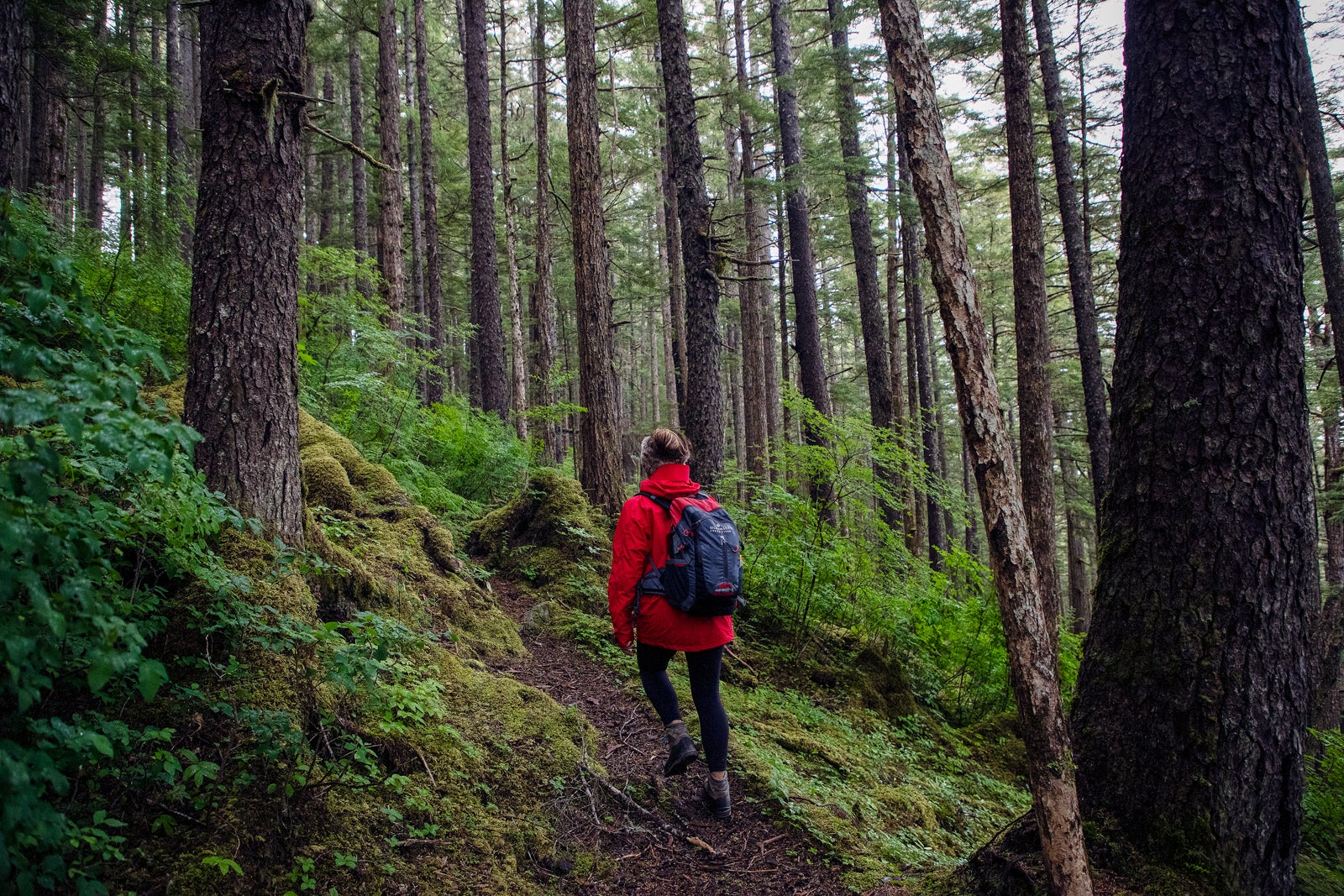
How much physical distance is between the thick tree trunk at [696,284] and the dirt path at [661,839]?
4.36 metres

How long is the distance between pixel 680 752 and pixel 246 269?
12.0ft

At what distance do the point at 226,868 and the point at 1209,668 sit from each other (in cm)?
399

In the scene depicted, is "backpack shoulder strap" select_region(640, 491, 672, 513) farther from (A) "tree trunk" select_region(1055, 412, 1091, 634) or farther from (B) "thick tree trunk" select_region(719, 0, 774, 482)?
(A) "tree trunk" select_region(1055, 412, 1091, 634)

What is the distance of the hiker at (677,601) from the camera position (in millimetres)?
3684

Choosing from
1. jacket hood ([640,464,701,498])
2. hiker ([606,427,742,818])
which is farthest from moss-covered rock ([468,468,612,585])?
jacket hood ([640,464,701,498])

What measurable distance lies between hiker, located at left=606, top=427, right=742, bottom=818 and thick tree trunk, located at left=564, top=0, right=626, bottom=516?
4218 millimetres

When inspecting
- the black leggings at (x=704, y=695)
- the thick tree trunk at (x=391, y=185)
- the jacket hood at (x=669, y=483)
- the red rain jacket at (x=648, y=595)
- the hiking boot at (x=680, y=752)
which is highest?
the thick tree trunk at (x=391, y=185)

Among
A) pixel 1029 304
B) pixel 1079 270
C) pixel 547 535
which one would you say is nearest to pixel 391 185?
pixel 547 535

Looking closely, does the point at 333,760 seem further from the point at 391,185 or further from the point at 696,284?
the point at 391,185

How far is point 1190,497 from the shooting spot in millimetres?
3094

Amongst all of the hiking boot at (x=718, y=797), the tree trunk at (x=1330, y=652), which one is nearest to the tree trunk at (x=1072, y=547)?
the tree trunk at (x=1330, y=652)

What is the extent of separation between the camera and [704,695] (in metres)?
3.84

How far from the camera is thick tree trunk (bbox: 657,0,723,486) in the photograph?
27.5ft

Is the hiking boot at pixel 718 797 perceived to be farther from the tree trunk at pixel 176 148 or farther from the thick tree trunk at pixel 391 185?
the thick tree trunk at pixel 391 185
